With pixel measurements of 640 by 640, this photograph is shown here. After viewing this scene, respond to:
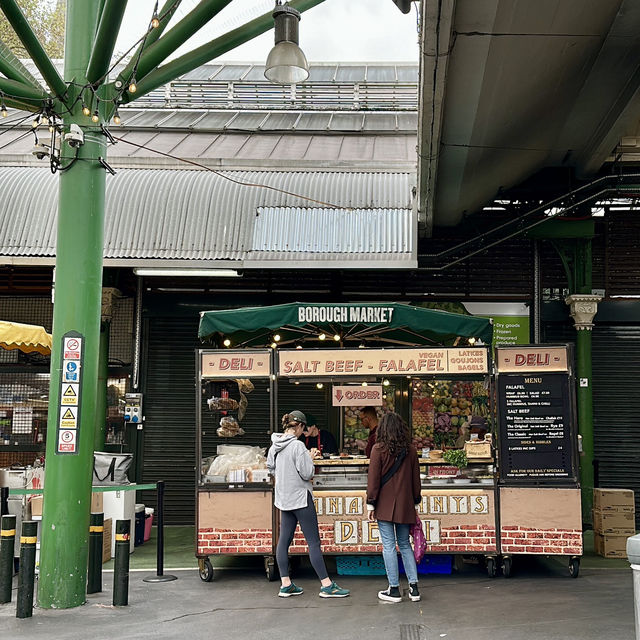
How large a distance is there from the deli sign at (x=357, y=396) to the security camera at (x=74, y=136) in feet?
15.0

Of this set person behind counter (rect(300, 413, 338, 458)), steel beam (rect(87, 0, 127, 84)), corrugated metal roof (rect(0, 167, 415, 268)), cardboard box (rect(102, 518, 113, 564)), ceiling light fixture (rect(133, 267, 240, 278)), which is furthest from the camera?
ceiling light fixture (rect(133, 267, 240, 278))

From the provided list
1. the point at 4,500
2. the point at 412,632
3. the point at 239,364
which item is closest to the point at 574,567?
the point at 412,632

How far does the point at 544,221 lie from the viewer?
12453 mm

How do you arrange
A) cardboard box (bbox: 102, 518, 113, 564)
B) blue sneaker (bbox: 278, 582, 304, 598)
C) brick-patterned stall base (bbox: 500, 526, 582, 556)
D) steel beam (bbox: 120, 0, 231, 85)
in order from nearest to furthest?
steel beam (bbox: 120, 0, 231, 85) < blue sneaker (bbox: 278, 582, 304, 598) < brick-patterned stall base (bbox: 500, 526, 582, 556) < cardboard box (bbox: 102, 518, 113, 564)

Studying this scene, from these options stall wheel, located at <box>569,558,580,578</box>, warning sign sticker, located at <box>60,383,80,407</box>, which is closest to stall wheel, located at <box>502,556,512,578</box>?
stall wheel, located at <box>569,558,580,578</box>

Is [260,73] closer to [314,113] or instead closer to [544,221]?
[314,113]

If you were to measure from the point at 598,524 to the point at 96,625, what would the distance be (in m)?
6.93

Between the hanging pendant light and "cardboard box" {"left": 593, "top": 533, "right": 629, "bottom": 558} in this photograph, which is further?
"cardboard box" {"left": 593, "top": 533, "right": 629, "bottom": 558}

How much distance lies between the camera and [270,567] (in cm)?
923

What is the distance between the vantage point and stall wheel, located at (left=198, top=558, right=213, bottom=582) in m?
9.23

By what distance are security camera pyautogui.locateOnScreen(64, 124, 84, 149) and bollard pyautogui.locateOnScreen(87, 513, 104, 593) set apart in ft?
12.4

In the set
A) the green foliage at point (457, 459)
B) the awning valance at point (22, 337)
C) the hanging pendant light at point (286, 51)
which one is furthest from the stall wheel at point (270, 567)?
the hanging pendant light at point (286, 51)

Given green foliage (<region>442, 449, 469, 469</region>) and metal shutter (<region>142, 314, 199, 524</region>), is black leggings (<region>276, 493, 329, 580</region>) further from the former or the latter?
metal shutter (<region>142, 314, 199, 524</region>)

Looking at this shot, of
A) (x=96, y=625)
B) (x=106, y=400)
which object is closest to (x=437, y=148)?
(x=96, y=625)
